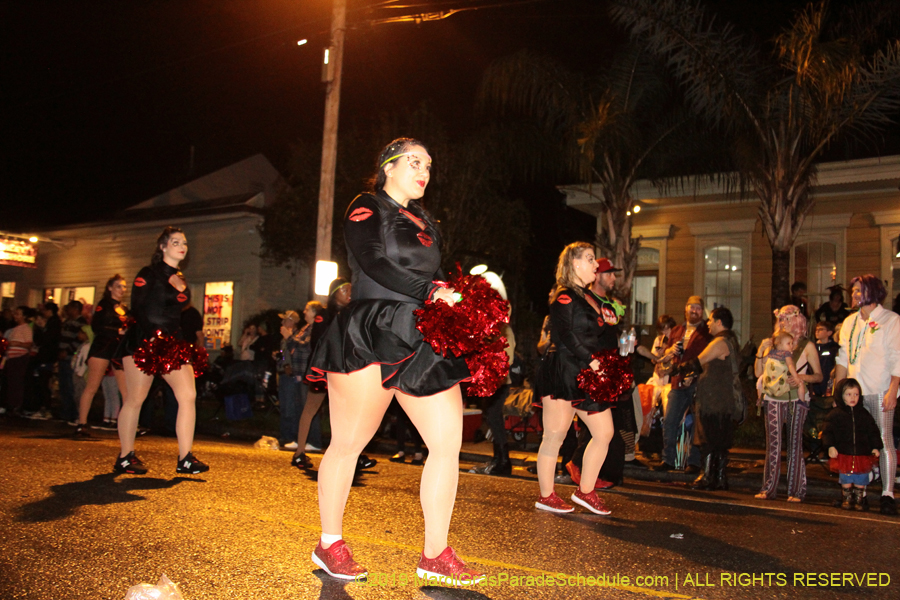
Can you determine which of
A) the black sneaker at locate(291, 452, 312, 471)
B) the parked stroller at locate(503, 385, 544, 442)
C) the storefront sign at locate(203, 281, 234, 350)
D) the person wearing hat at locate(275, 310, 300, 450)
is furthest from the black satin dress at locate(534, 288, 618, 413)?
the storefront sign at locate(203, 281, 234, 350)

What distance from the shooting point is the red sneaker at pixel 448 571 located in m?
3.70

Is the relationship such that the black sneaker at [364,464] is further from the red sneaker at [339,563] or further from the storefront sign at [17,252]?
the storefront sign at [17,252]

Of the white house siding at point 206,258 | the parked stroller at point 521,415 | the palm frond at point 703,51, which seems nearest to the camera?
the parked stroller at point 521,415

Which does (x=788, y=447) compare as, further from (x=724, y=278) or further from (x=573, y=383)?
(x=724, y=278)

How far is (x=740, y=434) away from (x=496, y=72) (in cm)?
836

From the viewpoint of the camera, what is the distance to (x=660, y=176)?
1689 centimetres

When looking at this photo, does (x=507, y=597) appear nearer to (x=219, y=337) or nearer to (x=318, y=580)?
(x=318, y=580)

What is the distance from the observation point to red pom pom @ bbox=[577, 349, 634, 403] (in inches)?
232

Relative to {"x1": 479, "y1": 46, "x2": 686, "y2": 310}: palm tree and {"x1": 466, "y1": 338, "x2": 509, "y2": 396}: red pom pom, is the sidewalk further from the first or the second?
{"x1": 479, "y1": 46, "x2": 686, "y2": 310}: palm tree

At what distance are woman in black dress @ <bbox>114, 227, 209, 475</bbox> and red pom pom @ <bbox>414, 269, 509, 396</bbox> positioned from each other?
351cm

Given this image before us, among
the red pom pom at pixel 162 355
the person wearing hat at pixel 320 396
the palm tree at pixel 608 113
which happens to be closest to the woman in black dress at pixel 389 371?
the red pom pom at pixel 162 355

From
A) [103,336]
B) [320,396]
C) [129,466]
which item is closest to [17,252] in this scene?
[103,336]

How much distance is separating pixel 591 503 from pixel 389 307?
3038 millimetres

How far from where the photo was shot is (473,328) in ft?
12.2
